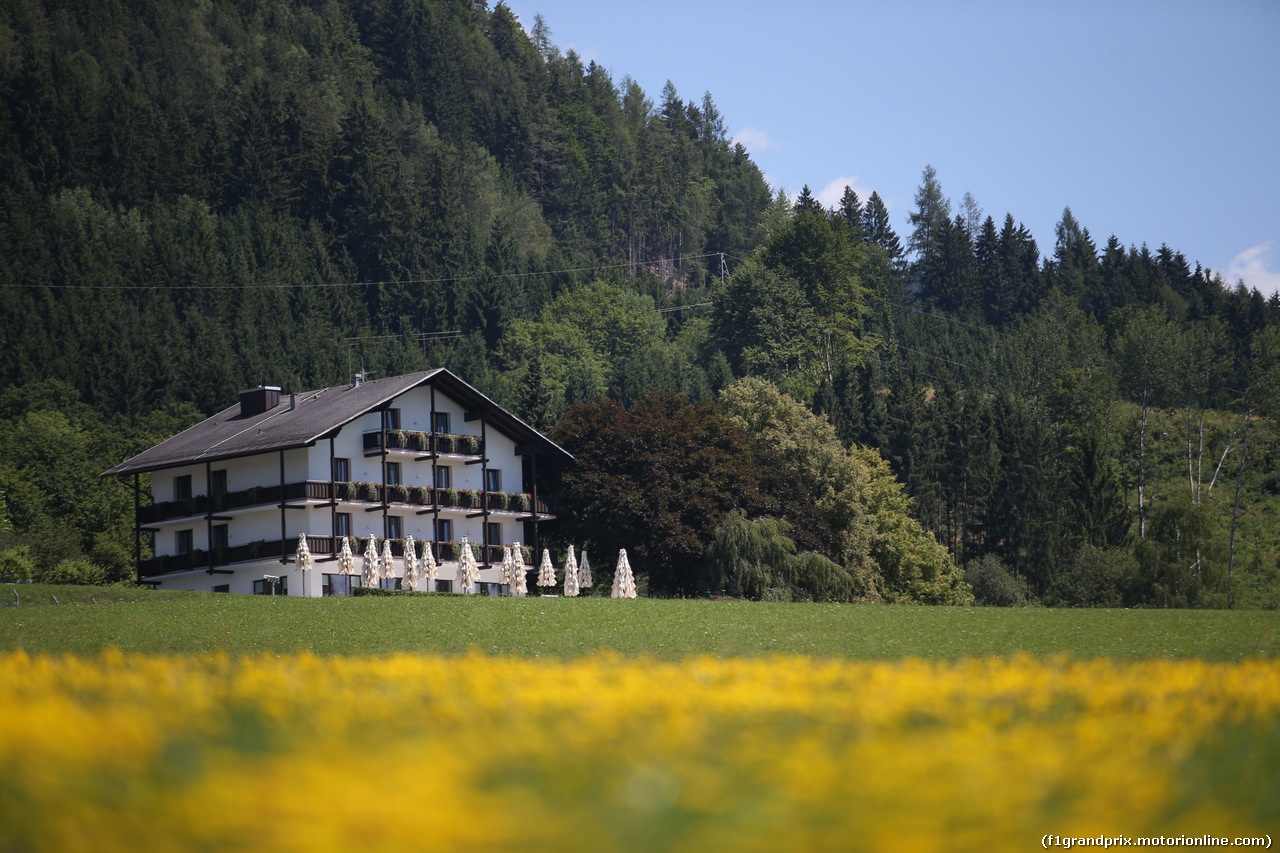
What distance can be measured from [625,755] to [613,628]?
20.7m

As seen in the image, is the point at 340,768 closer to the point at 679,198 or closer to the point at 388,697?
the point at 388,697

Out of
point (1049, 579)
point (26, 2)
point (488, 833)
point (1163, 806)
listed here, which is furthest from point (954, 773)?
point (26, 2)

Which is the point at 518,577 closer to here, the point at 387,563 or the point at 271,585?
the point at 387,563

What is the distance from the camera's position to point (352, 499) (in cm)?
5562

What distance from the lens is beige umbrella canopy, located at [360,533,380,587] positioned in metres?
49.6

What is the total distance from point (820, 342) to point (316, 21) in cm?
9087

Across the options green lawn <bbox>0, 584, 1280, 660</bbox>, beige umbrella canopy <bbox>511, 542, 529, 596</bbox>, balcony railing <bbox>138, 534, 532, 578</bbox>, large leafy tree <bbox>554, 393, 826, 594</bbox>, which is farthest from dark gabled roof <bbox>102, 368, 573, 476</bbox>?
green lawn <bbox>0, 584, 1280, 660</bbox>

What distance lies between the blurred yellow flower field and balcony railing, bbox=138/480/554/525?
43451 millimetres

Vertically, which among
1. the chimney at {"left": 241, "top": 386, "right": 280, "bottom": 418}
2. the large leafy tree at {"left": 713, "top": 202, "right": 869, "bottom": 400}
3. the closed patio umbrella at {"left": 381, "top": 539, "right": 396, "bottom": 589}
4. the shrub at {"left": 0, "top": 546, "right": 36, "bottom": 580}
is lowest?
the closed patio umbrella at {"left": 381, "top": 539, "right": 396, "bottom": 589}

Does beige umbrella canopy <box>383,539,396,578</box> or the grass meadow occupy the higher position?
beige umbrella canopy <box>383,539,396,578</box>

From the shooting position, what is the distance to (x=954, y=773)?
8.16m

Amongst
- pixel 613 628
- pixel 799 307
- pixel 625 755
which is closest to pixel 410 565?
pixel 613 628

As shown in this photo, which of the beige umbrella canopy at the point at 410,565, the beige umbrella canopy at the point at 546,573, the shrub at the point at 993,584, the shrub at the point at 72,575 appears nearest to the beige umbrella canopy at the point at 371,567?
the beige umbrella canopy at the point at 410,565

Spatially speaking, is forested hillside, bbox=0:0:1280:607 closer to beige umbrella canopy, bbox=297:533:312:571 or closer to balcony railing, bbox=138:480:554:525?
balcony railing, bbox=138:480:554:525
